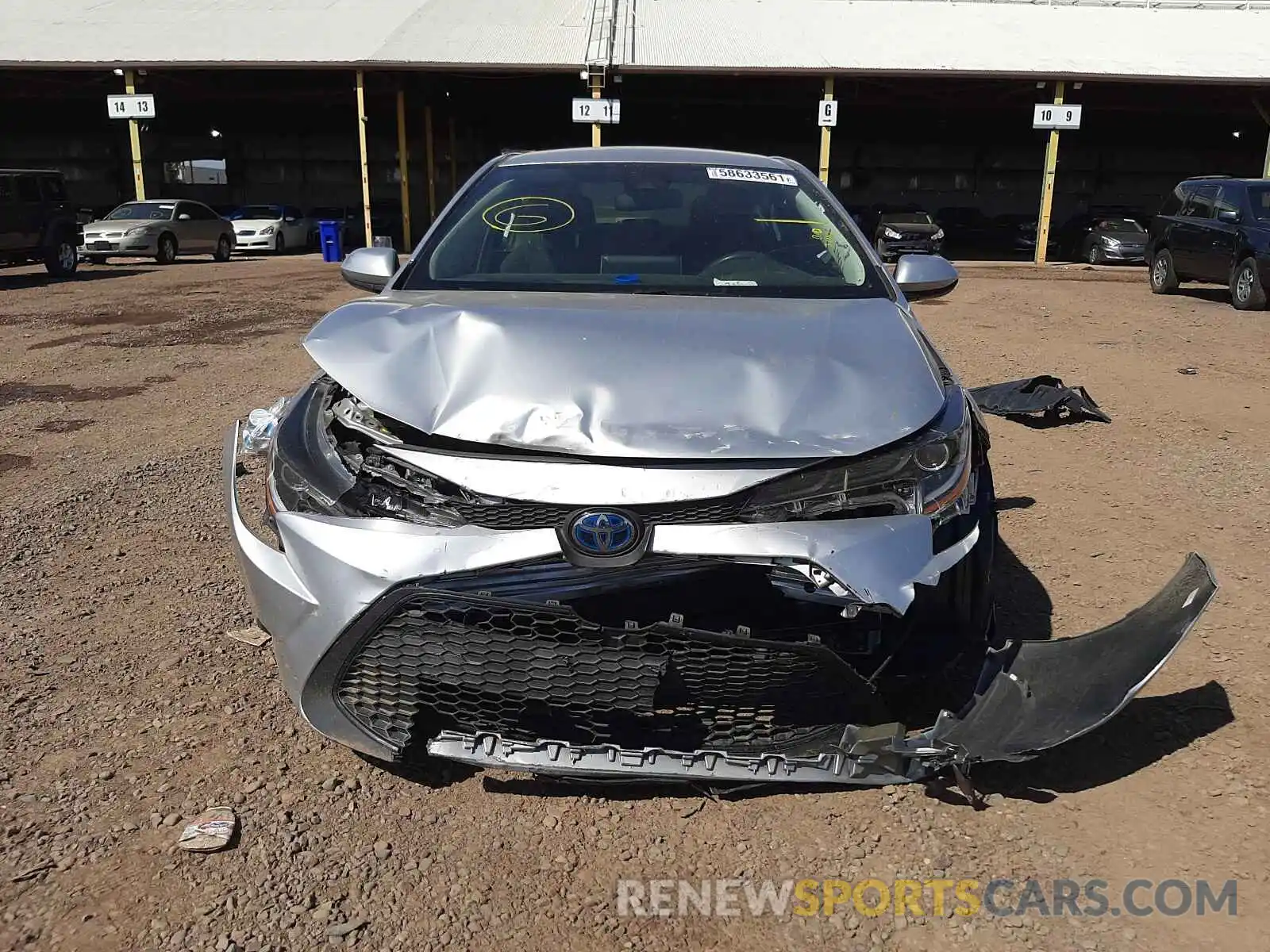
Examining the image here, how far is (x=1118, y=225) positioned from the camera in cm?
2497

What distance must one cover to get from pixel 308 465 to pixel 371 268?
4.88 feet

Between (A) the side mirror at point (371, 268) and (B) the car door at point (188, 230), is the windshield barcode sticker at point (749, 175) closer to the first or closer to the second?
(A) the side mirror at point (371, 268)

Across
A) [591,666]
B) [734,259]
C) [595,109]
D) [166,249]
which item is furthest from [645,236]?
[166,249]

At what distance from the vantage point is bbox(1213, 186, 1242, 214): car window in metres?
13.9

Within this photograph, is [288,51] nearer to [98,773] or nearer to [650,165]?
[650,165]

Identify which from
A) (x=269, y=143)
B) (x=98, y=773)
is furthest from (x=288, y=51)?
(x=98, y=773)

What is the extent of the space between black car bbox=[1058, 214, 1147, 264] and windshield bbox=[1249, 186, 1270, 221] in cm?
1052

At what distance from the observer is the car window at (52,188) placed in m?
17.2

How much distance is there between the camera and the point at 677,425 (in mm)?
2318

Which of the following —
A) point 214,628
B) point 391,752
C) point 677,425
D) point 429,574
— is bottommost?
point 214,628

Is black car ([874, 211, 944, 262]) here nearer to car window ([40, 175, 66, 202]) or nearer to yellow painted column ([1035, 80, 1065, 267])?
yellow painted column ([1035, 80, 1065, 267])

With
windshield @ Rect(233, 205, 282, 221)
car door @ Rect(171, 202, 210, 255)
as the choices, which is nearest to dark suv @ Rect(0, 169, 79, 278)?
car door @ Rect(171, 202, 210, 255)

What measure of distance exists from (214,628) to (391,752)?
→ 1487 mm

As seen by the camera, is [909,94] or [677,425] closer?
[677,425]
